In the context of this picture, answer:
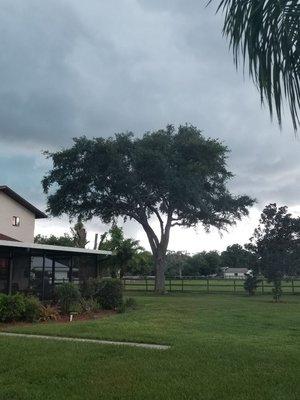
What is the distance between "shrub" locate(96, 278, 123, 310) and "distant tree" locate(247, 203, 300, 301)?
1429 centimetres

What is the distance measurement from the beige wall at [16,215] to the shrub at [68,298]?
1325cm

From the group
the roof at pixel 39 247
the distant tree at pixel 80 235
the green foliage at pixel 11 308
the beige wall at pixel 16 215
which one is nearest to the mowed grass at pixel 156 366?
the green foliage at pixel 11 308

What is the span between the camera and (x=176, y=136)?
141ft

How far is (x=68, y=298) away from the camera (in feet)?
62.3

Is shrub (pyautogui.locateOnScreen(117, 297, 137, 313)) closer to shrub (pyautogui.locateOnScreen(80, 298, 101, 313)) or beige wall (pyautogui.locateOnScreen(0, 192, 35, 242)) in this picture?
shrub (pyautogui.locateOnScreen(80, 298, 101, 313))

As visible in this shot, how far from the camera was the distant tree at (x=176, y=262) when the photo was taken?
9674 cm

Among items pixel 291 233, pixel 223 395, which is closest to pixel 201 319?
pixel 223 395

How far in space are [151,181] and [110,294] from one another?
67.1ft

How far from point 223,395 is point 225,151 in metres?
37.8

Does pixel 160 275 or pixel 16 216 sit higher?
pixel 16 216

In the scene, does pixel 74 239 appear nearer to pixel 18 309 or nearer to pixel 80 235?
pixel 80 235

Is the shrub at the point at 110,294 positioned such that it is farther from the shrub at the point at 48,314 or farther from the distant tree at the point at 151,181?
the distant tree at the point at 151,181

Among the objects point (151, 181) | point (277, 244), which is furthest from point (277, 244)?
point (151, 181)

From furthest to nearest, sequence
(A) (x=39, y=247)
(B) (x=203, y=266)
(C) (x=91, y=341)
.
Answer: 1. (B) (x=203, y=266)
2. (A) (x=39, y=247)
3. (C) (x=91, y=341)
